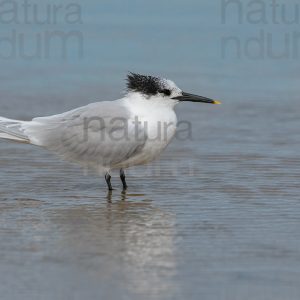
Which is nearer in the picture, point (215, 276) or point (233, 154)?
point (215, 276)

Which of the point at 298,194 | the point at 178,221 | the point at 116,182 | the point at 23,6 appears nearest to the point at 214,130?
the point at 116,182

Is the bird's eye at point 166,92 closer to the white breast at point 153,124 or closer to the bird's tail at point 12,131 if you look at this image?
the white breast at point 153,124

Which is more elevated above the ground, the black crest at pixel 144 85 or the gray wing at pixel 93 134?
the black crest at pixel 144 85

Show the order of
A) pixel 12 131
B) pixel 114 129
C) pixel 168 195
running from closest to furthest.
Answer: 1. pixel 168 195
2. pixel 114 129
3. pixel 12 131

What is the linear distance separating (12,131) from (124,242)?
225 cm

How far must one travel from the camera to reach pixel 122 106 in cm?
822

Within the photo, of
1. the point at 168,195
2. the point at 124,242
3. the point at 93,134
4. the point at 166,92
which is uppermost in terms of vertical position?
the point at 166,92

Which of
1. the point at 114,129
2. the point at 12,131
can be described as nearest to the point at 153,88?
the point at 114,129

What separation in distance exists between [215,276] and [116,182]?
319 cm

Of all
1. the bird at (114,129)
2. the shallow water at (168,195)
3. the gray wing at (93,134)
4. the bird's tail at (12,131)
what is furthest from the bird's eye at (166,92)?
the bird's tail at (12,131)

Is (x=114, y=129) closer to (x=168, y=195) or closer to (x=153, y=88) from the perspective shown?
(x=153, y=88)

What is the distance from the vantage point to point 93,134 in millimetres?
8234

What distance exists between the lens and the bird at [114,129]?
8.13 meters

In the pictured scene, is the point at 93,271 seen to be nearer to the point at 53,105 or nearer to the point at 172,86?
the point at 172,86
